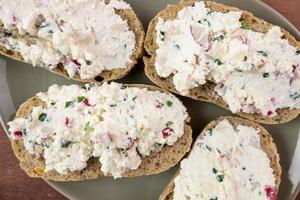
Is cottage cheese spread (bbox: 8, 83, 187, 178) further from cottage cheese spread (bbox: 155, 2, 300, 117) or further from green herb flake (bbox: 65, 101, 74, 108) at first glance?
cottage cheese spread (bbox: 155, 2, 300, 117)

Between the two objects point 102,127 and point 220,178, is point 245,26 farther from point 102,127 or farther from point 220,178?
point 102,127

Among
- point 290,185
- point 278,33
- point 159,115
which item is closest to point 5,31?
point 159,115

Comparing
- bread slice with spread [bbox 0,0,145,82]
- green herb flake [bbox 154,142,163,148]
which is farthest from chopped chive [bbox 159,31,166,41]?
green herb flake [bbox 154,142,163,148]

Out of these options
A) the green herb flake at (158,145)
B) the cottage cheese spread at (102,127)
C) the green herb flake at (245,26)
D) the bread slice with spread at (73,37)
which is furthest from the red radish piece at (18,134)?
the green herb flake at (245,26)

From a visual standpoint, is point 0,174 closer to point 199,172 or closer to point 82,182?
point 82,182

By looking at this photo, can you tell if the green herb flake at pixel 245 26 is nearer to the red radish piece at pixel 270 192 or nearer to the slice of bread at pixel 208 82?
the slice of bread at pixel 208 82

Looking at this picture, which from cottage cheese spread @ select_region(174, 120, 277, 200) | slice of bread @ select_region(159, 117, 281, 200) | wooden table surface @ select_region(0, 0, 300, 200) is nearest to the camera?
cottage cheese spread @ select_region(174, 120, 277, 200)

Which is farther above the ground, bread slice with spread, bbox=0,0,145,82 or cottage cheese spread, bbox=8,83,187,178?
bread slice with spread, bbox=0,0,145,82
